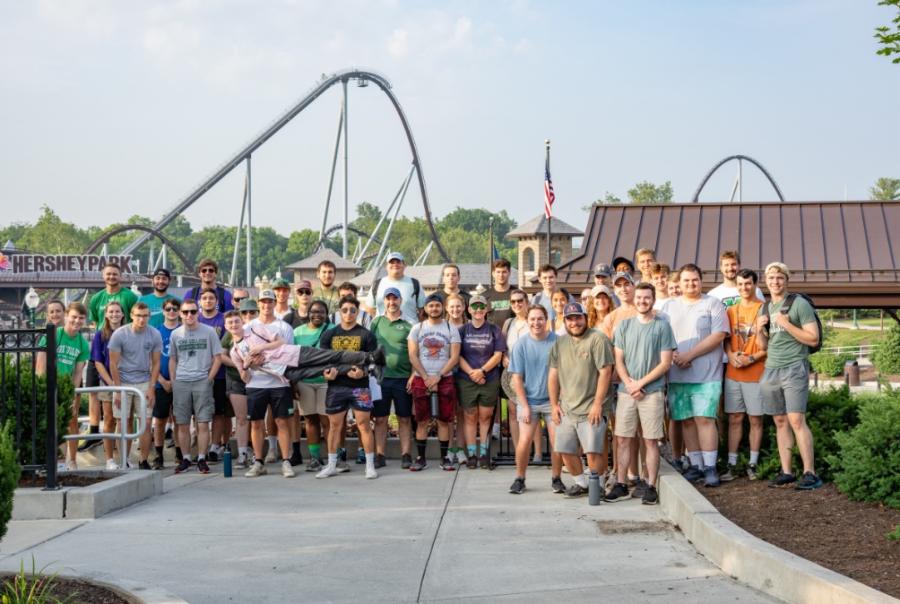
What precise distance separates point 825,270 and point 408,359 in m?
10.3

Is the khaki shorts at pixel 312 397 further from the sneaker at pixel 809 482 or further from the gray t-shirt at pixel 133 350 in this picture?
the sneaker at pixel 809 482

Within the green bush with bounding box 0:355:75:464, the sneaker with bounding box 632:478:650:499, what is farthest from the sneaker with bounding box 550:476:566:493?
the green bush with bounding box 0:355:75:464

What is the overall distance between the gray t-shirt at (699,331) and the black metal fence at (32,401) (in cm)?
511

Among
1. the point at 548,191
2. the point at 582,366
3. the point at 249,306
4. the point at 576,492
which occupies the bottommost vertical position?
the point at 576,492

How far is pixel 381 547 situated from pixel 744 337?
405cm

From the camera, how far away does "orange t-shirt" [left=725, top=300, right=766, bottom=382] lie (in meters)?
9.05

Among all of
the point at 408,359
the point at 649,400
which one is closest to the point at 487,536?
the point at 649,400

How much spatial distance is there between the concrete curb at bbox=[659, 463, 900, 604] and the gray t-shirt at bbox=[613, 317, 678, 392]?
1.31 meters

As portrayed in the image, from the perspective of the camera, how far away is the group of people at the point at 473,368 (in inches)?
348

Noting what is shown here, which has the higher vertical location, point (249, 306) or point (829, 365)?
point (249, 306)

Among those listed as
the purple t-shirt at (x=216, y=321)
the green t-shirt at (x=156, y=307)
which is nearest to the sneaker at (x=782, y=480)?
the purple t-shirt at (x=216, y=321)

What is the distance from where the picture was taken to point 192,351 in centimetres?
1077

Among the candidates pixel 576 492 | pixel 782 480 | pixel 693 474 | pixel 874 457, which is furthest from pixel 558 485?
pixel 874 457

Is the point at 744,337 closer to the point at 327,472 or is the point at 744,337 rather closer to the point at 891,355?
the point at 327,472
